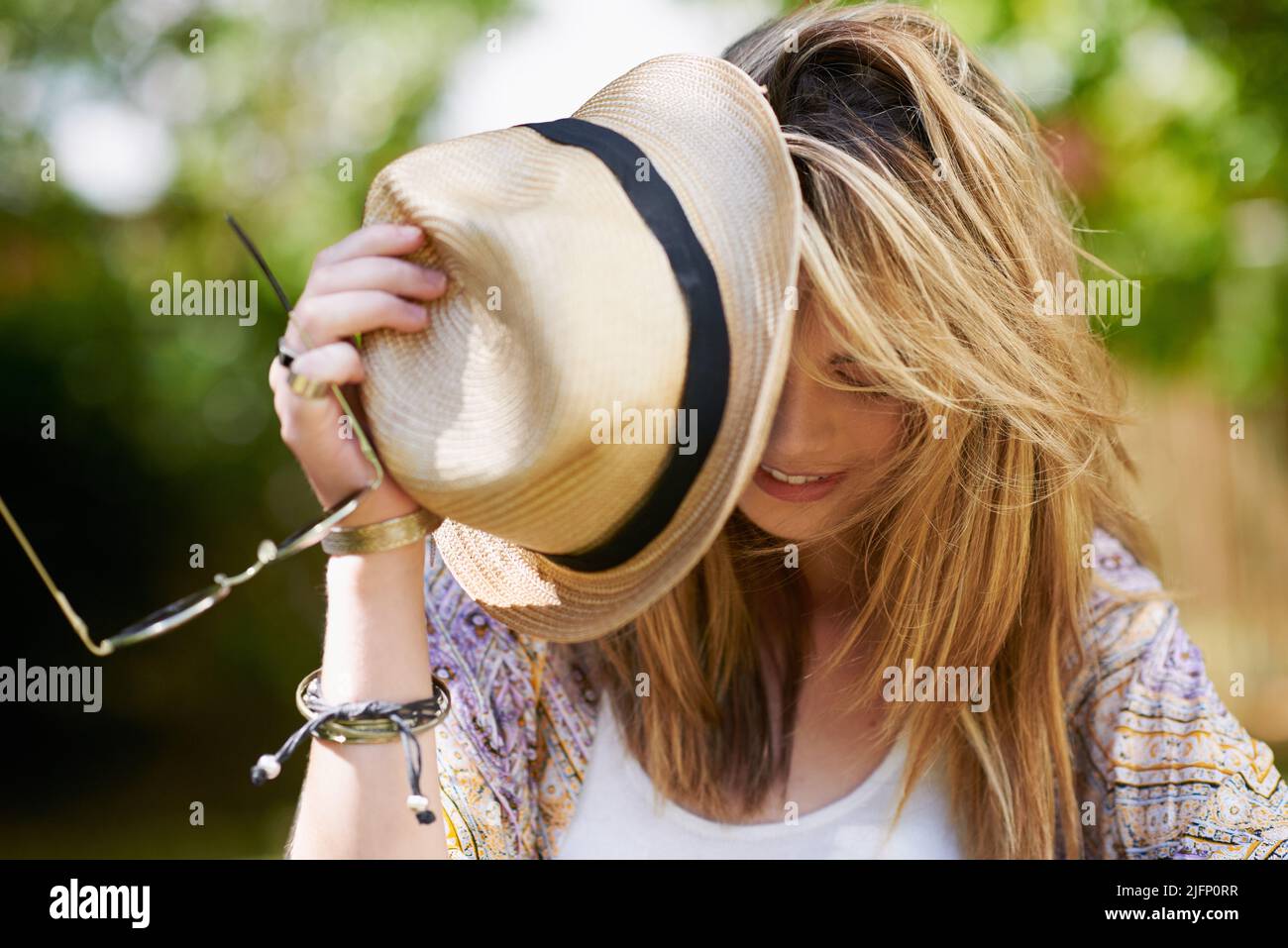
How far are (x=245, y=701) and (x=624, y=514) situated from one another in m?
4.59

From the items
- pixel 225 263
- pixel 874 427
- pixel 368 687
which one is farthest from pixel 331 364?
pixel 225 263

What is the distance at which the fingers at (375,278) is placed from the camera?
1.45m

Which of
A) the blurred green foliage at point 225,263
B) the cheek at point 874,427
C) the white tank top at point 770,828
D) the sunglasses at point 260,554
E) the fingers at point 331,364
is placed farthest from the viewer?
the blurred green foliage at point 225,263

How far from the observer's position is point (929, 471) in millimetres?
1862

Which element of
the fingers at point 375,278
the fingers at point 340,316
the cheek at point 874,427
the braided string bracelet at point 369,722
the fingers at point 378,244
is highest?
the fingers at point 378,244

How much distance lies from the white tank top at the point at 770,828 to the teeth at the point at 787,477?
0.50m

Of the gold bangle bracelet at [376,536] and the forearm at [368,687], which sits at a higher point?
the gold bangle bracelet at [376,536]

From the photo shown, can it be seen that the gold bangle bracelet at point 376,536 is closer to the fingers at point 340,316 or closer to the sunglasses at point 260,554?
the sunglasses at point 260,554

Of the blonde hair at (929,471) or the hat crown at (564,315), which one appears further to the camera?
the blonde hair at (929,471)

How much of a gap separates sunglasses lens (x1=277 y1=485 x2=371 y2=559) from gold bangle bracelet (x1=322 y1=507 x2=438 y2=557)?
0.02 m

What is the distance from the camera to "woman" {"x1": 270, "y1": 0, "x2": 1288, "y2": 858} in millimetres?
1689

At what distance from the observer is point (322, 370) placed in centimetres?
142

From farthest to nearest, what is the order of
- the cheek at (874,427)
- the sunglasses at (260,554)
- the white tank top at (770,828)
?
the white tank top at (770,828) → the cheek at (874,427) → the sunglasses at (260,554)

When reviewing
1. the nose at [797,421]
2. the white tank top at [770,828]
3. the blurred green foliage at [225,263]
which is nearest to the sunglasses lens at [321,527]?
the nose at [797,421]
